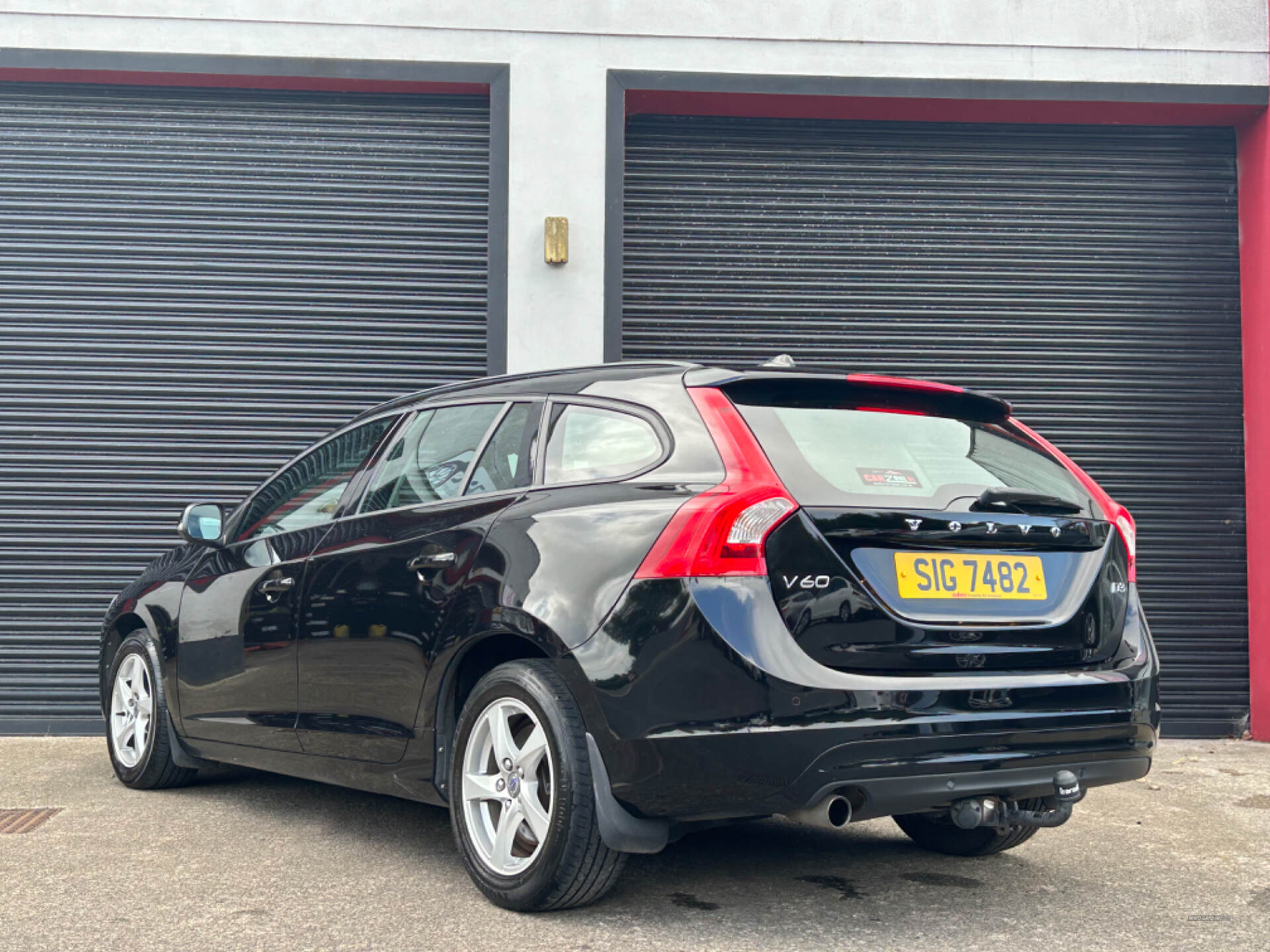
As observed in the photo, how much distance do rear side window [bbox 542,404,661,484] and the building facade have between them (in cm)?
396

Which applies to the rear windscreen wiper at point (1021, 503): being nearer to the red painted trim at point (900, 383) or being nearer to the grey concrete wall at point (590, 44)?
the red painted trim at point (900, 383)

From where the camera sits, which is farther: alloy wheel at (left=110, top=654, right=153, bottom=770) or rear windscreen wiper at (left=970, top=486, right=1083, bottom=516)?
alloy wheel at (left=110, top=654, right=153, bottom=770)

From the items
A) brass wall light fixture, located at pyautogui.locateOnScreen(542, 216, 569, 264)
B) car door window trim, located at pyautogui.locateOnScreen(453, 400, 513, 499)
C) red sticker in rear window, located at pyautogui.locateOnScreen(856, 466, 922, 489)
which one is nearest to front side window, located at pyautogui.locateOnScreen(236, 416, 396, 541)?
car door window trim, located at pyautogui.locateOnScreen(453, 400, 513, 499)

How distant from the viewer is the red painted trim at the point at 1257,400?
26.4ft

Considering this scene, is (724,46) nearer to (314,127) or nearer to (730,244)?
(730,244)

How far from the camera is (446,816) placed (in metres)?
5.38

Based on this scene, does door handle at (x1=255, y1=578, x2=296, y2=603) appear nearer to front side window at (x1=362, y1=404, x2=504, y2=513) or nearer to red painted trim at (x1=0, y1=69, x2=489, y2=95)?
front side window at (x1=362, y1=404, x2=504, y2=513)

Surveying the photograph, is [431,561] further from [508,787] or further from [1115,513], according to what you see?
[1115,513]

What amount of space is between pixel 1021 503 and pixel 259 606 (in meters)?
2.89

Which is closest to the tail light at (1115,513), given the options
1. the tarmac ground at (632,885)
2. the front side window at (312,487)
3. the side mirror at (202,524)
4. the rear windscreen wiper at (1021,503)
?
the rear windscreen wiper at (1021,503)

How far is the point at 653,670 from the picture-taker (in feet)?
11.1

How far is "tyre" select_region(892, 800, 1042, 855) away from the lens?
451 centimetres

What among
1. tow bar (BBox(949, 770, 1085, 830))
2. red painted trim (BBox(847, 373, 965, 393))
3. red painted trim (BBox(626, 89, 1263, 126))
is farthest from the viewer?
red painted trim (BBox(626, 89, 1263, 126))

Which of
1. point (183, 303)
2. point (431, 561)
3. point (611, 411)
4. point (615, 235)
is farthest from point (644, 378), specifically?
point (183, 303)
